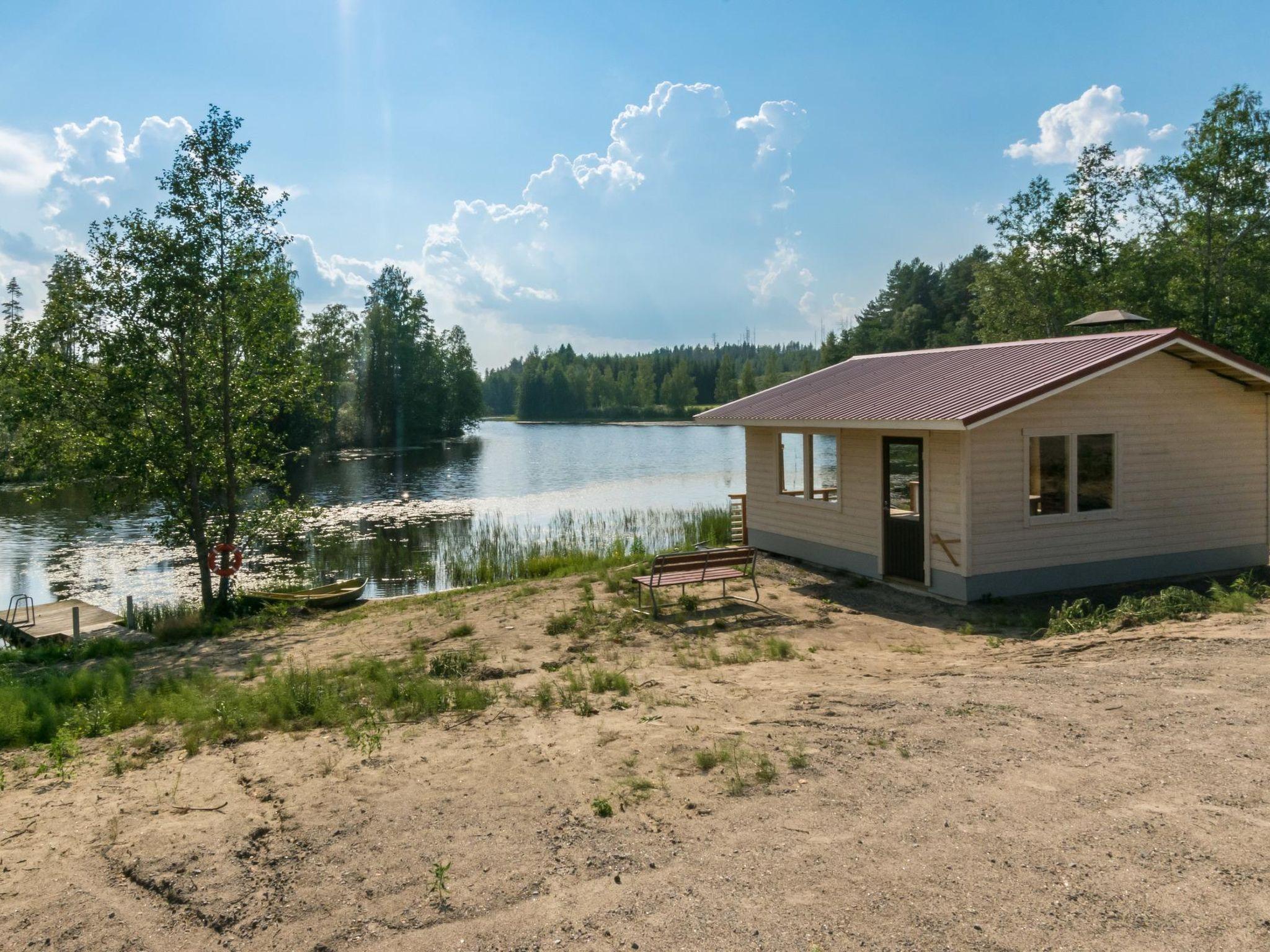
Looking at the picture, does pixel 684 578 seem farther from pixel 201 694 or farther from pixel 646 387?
pixel 646 387

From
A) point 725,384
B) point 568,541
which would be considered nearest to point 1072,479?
point 568,541

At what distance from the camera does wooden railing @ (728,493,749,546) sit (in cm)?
1677

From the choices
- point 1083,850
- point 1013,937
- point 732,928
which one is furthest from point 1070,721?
point 732,928

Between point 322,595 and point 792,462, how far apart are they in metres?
8.45

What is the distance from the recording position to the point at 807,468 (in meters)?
14.7

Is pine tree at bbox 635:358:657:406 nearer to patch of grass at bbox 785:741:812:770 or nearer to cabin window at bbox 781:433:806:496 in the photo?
cabin window at bbox 781:433:806:496

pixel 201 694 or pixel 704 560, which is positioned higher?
pixel 704 560

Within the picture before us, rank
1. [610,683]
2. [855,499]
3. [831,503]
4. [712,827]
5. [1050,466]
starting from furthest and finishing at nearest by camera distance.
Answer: [831,503] < [855,499] < [1050,466] < [610,683] < [712,827]

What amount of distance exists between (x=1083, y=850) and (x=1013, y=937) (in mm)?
874

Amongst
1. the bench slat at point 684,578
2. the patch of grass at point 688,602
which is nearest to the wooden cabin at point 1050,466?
the bench slat at point 684,578

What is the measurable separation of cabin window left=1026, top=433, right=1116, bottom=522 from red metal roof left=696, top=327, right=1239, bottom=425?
95 cm

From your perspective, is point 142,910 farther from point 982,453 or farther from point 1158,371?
point 1158,371

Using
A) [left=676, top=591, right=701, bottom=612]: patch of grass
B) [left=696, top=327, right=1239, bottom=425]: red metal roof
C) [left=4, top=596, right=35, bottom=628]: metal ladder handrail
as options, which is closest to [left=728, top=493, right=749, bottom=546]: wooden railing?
[left=696, top=327, right=1239, bottom=425]: red metal roof

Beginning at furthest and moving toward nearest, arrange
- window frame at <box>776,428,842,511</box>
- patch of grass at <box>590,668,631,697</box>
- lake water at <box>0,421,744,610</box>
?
lake water at <box>0,421,744,610</box>, window frame at <box>776,428,842,511</box>, patch of grass at <box>590,668,631,697</box>
